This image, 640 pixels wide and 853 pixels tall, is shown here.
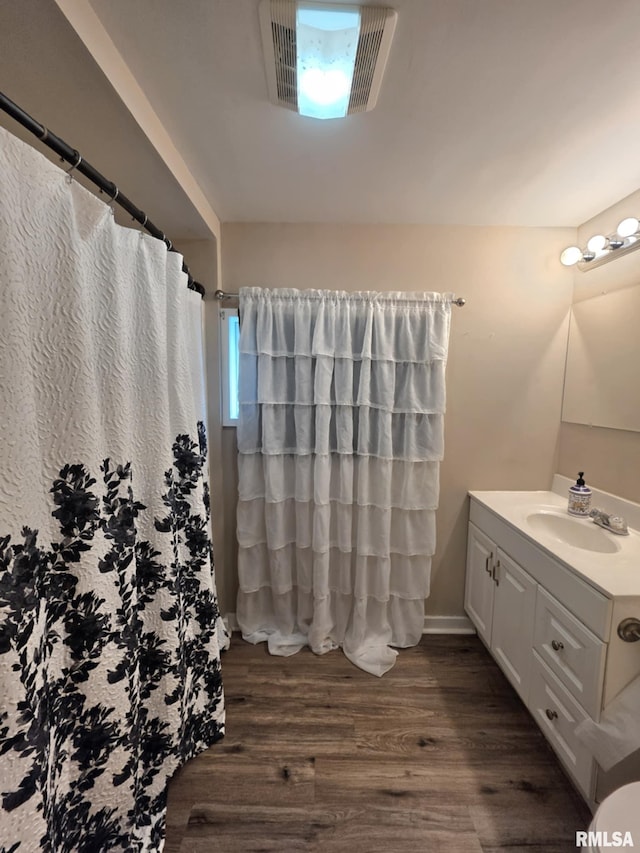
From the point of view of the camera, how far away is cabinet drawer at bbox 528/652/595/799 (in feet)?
3.39

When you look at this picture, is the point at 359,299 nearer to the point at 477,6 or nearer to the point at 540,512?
the point at 477,6

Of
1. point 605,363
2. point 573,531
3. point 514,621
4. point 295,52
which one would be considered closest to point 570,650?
point 514,621

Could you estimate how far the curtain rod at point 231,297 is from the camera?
5.53ft

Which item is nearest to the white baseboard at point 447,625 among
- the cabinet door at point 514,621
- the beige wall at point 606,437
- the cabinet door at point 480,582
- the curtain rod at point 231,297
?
the cabinet door at point 480,582

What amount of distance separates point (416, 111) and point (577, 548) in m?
1.65

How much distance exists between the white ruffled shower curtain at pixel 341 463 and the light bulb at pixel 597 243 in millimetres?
666

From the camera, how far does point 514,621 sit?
1407 mm

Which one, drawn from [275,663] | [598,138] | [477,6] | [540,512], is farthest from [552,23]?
[275,663]

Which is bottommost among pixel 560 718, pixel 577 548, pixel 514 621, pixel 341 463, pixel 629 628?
pixel 560 718

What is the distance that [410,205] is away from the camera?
1531 mm

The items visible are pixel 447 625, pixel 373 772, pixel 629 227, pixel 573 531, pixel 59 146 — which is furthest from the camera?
pixel 447 625

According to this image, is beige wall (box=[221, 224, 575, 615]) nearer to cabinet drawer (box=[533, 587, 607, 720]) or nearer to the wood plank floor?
cabinet drawer (box=[533, 587, 607, 720])

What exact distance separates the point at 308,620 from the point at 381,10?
2322mm

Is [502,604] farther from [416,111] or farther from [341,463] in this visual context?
[416,111]
